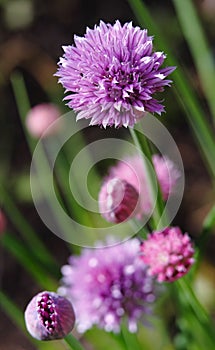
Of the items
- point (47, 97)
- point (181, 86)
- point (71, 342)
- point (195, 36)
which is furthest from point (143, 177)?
point (47, 97)

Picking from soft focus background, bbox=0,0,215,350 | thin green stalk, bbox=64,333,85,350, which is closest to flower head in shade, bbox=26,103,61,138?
soft focus background, bbox=0,0,215,350

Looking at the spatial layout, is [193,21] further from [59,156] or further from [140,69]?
[140,69]

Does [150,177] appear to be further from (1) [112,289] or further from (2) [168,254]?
(1) [112,289]

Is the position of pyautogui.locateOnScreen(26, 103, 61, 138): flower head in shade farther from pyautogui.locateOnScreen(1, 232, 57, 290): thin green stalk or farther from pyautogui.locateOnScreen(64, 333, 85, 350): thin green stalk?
pyautogui.locateOnScreen(64, 333, 85, 350): thin green stalk

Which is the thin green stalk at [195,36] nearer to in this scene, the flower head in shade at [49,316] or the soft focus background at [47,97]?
the soft focus background at [47,97]

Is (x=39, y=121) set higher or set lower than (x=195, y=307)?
higher

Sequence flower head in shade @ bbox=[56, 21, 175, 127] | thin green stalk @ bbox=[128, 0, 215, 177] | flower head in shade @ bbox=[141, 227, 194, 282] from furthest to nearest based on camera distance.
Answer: thin green stalk @ bbox=[128, 0, 215, 177] < flower head in shade @ bbox=[141, 227, 194, 282] < flower head in shade @ bbox=[56, 21, 175, 127]

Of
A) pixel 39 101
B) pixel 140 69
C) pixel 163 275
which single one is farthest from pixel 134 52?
pixel 39 101
